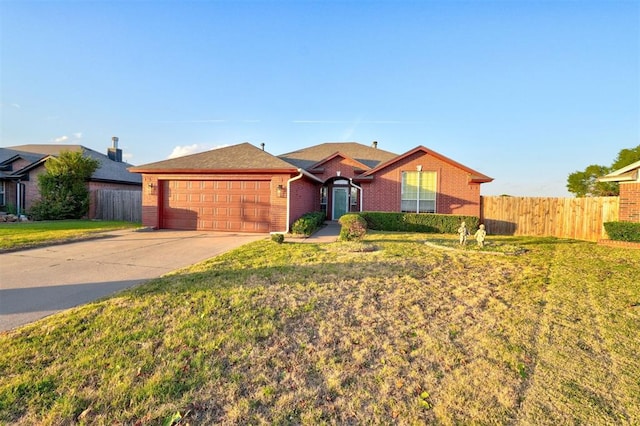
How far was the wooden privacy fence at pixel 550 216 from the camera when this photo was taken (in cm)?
1190

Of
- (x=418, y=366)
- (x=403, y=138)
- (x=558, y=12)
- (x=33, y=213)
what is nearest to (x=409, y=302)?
(x=418, y=366)

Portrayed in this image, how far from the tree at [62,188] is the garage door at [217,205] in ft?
26.9

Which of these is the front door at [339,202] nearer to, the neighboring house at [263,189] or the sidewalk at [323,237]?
the neighboring house at [263,189]

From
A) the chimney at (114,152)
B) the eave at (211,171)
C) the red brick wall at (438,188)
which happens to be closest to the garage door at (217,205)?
the eave at (211,171)

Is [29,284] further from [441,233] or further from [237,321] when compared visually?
[441,233]

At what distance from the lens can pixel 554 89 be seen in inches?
498

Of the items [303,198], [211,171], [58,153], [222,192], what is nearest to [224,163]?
[211,171]

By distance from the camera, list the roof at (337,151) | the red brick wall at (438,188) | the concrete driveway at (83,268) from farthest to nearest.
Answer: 1. the roof at (337,151)
2. the red brick wall at (438,188)
3. the concrete driveway at (83,268)

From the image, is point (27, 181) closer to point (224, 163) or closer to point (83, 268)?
point (224, 163)

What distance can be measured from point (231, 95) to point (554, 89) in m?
15.1

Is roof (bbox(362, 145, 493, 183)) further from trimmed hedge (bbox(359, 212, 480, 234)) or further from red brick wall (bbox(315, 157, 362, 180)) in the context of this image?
red brick wall (bbox(315, 157, 362, 180))

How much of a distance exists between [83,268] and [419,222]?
12.0 meters

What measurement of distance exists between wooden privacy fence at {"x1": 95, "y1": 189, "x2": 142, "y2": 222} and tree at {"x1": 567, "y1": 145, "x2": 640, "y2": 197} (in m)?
34.5

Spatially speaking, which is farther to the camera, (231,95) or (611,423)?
(231,95)
